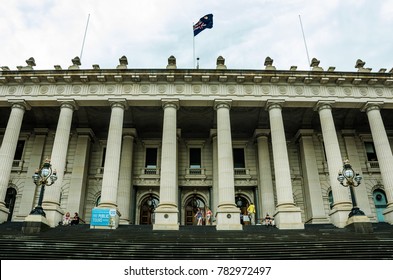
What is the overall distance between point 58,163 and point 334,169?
17.0 meters

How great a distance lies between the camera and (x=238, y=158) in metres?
26.9

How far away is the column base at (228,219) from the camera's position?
695 inches

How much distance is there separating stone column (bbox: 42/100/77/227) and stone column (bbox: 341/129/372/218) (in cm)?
2085

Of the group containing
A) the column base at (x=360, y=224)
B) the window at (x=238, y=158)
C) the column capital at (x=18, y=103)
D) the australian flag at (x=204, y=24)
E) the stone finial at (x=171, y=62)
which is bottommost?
the column base at (x=360, y=224)

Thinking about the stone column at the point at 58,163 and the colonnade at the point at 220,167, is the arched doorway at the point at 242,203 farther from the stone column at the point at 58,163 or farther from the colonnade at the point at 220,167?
the stone column at the point at 58,163

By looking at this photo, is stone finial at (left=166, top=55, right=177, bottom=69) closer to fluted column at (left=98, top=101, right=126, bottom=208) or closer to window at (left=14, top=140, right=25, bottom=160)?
fluted column at (left=98, top=101, right=126, bottom=208)

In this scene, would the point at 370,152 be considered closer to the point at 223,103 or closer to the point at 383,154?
the point at 383,154

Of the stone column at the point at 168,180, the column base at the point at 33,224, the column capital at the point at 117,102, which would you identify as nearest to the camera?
the column base at the point at 33,224

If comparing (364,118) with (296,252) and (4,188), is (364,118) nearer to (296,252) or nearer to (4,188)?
(296,252)

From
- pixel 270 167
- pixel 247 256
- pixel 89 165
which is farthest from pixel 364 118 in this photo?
pixel 89 165

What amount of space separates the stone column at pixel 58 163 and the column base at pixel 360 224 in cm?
1611

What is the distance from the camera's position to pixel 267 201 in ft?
77.7

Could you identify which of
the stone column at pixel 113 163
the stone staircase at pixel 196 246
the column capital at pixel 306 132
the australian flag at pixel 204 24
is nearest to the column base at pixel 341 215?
the stone staircase at pixel 196 246

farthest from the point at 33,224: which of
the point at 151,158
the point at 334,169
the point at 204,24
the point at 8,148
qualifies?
the point at 204,24
